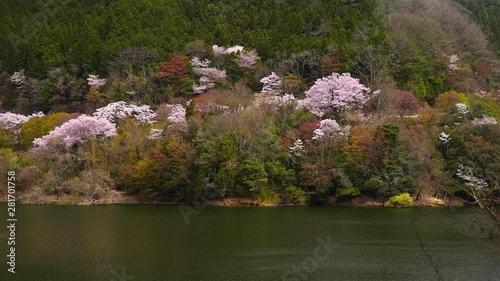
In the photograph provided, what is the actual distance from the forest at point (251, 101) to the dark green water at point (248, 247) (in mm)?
2815

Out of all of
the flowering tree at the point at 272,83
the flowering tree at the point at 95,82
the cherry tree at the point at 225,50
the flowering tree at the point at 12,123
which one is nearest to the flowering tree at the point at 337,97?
the flowering tree at the point at 272,83

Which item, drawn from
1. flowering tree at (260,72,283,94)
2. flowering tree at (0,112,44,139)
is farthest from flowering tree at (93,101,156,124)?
flowering tree at (260,72,283,94)

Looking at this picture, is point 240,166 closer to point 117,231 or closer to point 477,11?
point 117,231

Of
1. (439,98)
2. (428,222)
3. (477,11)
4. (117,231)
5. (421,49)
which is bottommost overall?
(117,231)

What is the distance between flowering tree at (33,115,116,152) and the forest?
4.0 inches

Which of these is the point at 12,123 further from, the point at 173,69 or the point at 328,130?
the point at 328,130

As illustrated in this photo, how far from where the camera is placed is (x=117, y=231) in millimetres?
21875

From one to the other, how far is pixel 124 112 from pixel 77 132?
19.0 feet

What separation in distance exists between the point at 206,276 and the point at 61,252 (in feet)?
20.5

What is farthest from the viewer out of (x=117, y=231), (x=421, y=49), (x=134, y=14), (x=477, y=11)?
(x=477, y=11)

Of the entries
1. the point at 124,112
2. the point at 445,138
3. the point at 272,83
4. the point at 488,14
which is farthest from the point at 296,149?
the point at 488,14

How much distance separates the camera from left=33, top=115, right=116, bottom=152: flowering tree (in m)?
35.3

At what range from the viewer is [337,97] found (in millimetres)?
36375

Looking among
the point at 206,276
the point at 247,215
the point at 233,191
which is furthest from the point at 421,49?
the point at 206,276
